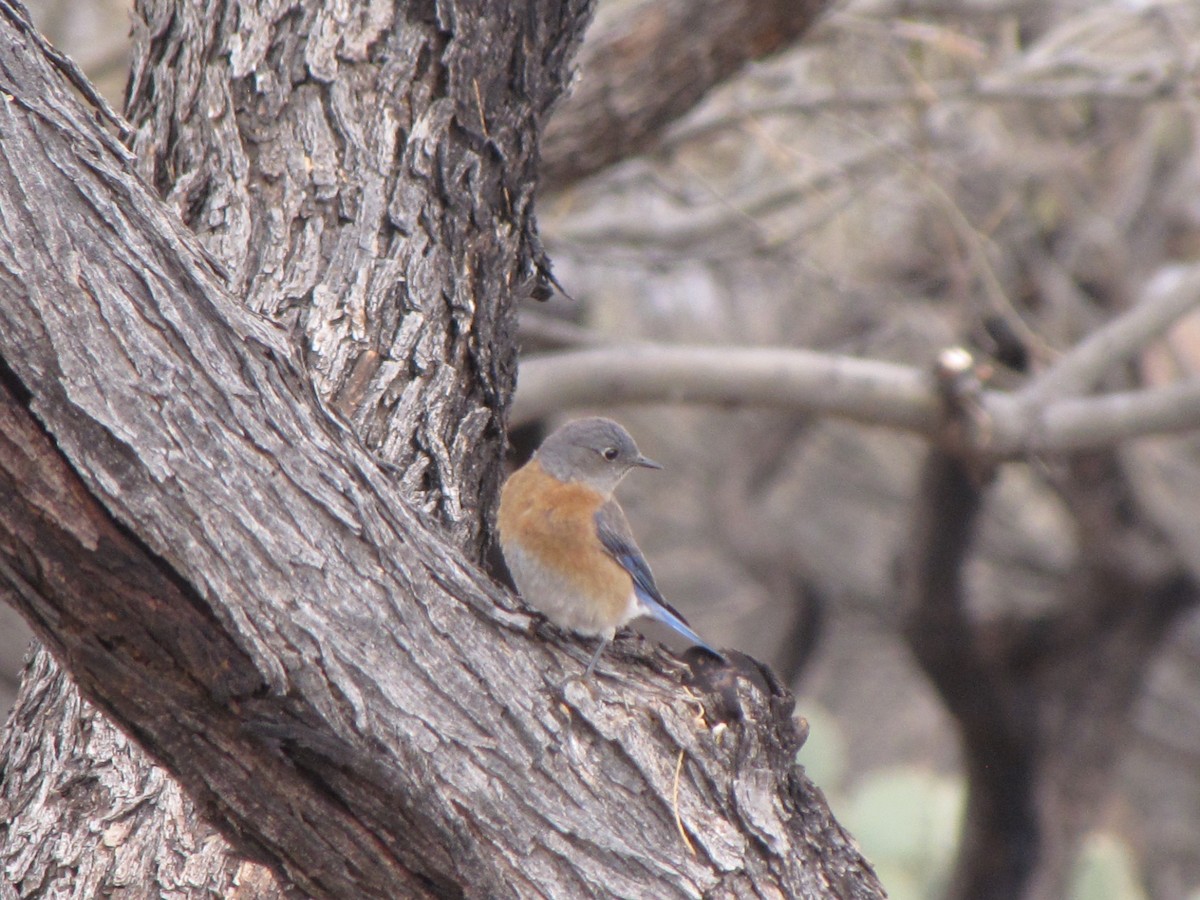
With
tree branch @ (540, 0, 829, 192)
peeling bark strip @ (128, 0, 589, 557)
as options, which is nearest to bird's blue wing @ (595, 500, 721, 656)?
peeling bark strip @ (128, 0, 589, 557)

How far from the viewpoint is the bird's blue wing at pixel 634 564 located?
342 cm

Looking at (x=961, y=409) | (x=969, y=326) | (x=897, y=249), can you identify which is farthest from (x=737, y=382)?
(x=897, y=249)

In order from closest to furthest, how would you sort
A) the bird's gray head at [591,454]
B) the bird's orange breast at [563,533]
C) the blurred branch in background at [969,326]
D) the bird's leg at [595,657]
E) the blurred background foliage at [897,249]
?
1. the bird's leg at [595,657]
2. the bird's orange breast at [563,533]
3. the bird's gray head at [591,454]
4. the blurred branch in background at [969,326]
5. the blurred background foliage at [897,249]

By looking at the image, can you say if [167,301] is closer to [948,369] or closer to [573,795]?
[573,795]

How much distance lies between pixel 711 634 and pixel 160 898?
12.6m

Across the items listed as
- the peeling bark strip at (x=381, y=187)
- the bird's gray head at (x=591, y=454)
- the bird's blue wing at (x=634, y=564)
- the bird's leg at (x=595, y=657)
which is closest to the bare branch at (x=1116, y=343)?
the bird's gray head at (x=591, y=454)

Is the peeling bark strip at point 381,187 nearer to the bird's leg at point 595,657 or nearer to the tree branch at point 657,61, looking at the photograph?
the bird's leg at point 595,657

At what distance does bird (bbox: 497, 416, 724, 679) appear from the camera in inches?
127

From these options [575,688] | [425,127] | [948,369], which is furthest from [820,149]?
[575,688]

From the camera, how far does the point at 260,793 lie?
2309 millimetres

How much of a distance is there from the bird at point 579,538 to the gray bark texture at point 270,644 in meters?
0.34

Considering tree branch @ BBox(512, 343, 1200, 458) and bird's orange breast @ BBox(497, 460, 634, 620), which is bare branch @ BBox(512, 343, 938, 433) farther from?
bird's orange breast @ BBox(497, 460, 634, 620)

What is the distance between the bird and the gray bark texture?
1.11 feet

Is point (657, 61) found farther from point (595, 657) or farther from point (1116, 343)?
point (595, 657)
